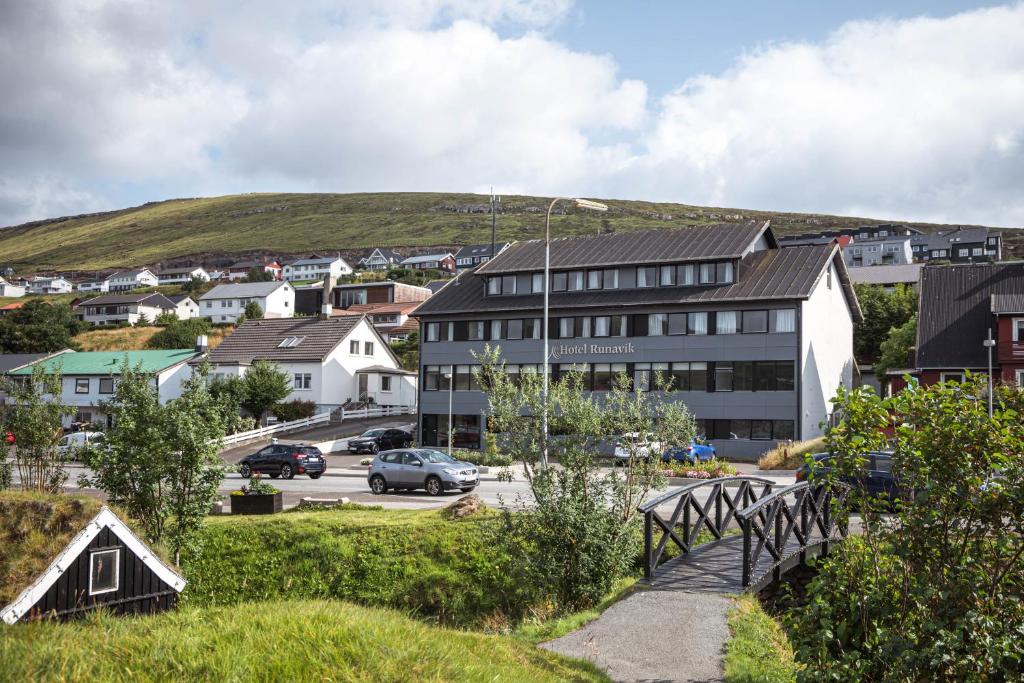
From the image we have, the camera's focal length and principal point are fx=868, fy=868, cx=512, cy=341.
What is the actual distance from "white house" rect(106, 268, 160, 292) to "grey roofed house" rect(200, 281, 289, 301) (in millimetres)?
55454

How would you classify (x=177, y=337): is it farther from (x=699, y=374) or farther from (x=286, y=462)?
(x=699, y=374)

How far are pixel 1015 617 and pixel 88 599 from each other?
41.6 feet

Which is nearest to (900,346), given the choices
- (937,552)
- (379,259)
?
(937,552)

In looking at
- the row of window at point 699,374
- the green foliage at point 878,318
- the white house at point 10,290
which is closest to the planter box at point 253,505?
the row of window at point 699,374

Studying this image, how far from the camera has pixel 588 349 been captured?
50.7 meters

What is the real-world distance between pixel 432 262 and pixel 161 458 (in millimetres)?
151316

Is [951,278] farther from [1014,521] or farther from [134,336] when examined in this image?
[134,336]

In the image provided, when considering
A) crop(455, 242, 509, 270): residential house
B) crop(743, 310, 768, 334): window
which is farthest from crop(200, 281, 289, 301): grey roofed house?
crop(743, 310, 768, 334): window

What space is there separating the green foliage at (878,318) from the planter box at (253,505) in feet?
193

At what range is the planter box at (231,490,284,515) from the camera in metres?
25.6

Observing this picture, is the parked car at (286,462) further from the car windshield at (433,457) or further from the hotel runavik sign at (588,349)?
the hotel runavik sign at (588,349)

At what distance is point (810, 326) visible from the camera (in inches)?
1797

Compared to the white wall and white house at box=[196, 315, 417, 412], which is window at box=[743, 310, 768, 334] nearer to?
the white wall

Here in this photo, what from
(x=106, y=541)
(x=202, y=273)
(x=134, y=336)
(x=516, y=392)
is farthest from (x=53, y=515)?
(x=202, y=273)
